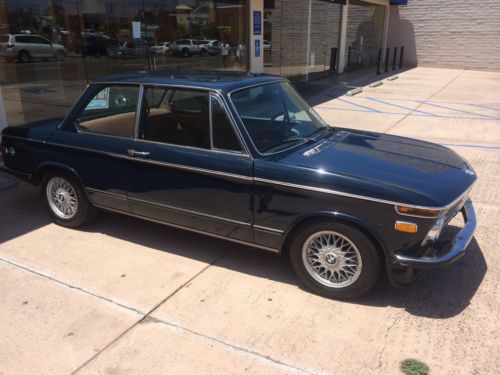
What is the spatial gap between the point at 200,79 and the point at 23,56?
21.0ft

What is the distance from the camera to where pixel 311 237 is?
340 centimetres

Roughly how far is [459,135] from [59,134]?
750 cm

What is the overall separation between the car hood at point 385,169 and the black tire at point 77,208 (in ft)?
7.09

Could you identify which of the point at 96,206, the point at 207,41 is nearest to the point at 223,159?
the point at 96,206

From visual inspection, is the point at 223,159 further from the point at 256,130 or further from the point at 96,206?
the point at 96,206

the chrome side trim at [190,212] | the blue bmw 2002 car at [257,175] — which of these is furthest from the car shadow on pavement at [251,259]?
the chrome side trim at [190,212]

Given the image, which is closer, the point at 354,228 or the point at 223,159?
the point at 354,228

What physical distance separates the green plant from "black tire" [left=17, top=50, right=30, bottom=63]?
8779 mm

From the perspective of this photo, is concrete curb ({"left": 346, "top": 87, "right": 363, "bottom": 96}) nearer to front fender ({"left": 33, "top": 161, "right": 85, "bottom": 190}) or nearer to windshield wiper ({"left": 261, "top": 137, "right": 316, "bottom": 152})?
windshield wiper ({"left": 261, "top": 137, "right": 316, "bottom": 152})

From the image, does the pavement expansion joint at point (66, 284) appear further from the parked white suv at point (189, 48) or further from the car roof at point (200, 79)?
the parked white suv at point (189, 48)

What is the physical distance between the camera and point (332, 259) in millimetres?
3367

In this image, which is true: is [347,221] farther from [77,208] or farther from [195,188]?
[77,208]

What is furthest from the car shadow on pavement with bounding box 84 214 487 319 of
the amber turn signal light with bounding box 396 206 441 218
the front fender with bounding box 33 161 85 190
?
the amber turn signal light with bounding box 396 206 441 218

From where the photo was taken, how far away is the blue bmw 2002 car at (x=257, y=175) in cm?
317
